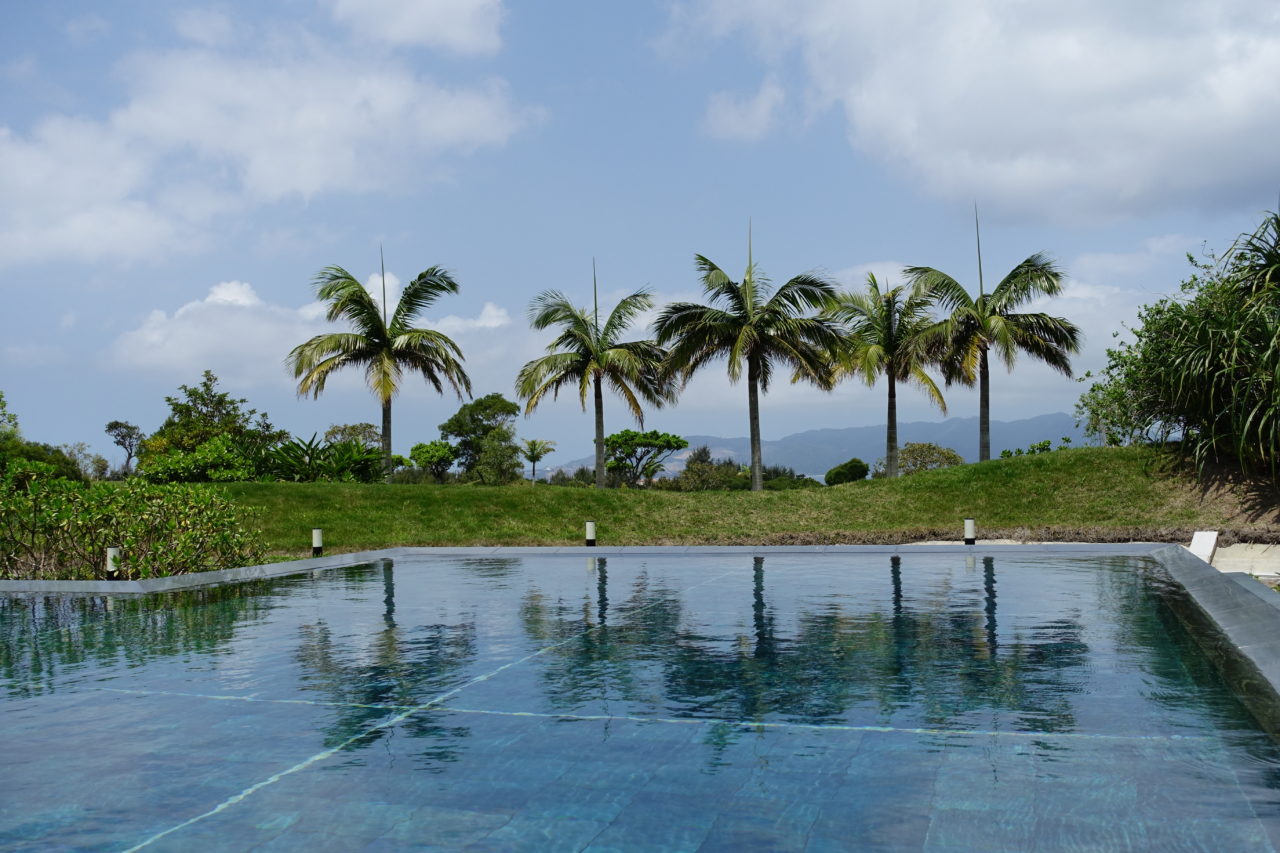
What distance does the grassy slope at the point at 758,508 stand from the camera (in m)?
26.0

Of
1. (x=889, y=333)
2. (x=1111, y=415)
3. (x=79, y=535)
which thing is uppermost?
(x=889, y=333)

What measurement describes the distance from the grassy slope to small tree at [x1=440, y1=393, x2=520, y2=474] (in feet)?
145

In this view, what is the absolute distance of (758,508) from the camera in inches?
1192

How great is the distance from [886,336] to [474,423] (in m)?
44.2

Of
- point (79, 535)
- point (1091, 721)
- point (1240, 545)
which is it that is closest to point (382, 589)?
point (79, 535)

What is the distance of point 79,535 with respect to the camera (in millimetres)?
16312

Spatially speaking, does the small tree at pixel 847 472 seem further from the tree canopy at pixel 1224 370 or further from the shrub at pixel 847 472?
the tree canopy at pixel 1224 370

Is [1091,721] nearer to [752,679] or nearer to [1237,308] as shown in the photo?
[752,679]

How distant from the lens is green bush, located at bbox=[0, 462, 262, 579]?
1611 cm

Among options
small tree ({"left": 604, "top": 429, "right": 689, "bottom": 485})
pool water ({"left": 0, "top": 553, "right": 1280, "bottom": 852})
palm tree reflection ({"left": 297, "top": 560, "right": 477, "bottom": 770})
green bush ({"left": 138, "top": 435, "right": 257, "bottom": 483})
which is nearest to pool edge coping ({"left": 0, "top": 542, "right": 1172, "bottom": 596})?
pool water ({"left": 0, "top": 553, "right": 1280, "bottom": 852})

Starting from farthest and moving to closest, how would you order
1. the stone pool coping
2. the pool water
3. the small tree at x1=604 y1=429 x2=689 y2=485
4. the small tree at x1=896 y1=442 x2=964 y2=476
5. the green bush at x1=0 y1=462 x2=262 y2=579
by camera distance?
the small tree at x1=604 y1=429 x2=689 y2=485, the small tree at x1=896 y1=442 x2=964 y2=476, the green bush at x1=0 y1=462 x2=262 y2=579, the stone pool coping, the pool water

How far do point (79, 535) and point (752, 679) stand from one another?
13.3 metres

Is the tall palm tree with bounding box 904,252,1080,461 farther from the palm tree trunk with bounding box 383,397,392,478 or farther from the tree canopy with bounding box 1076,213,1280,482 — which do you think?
the palm tree trunk with bounding box 383,397,392,478

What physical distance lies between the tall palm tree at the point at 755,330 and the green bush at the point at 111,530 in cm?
1908
